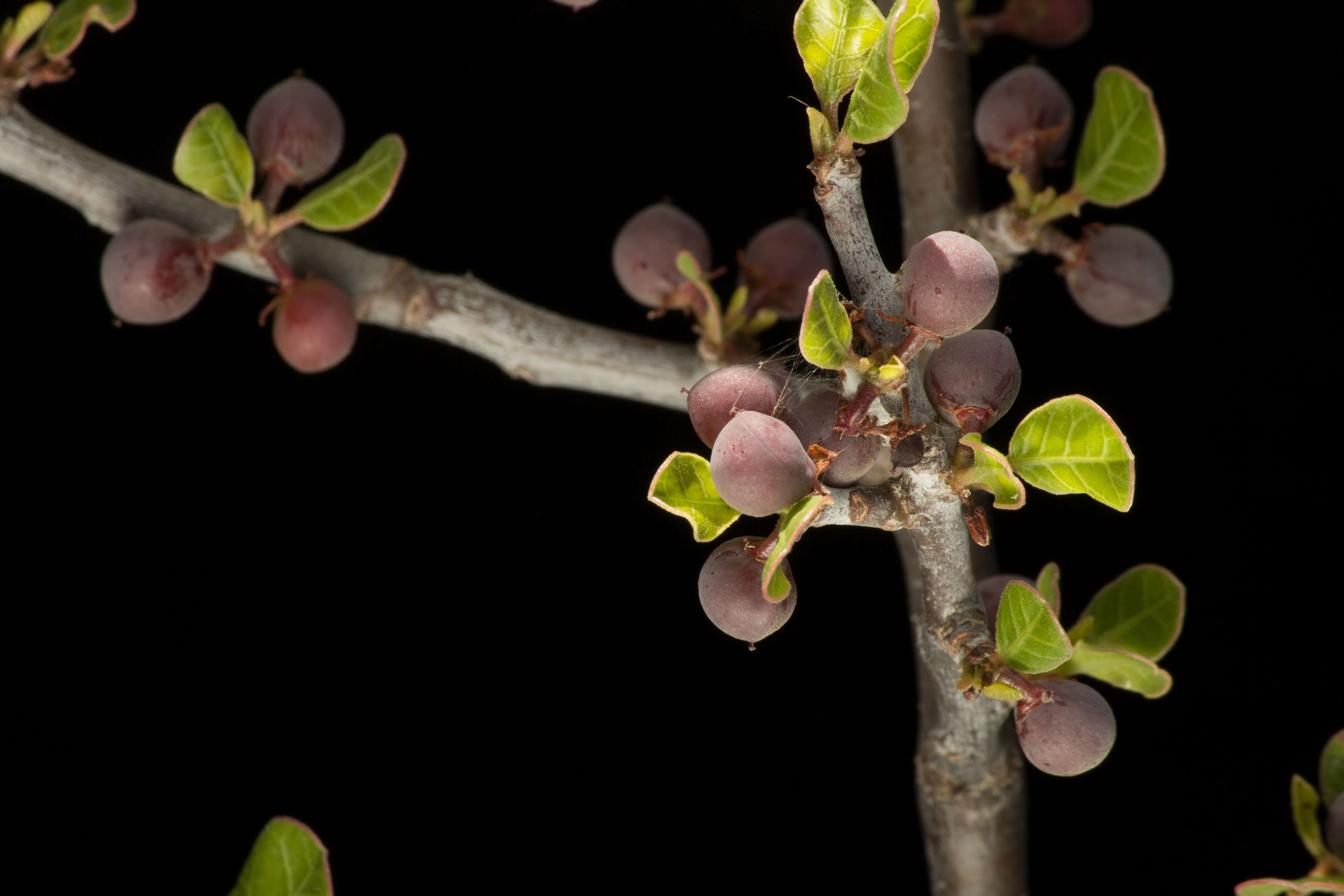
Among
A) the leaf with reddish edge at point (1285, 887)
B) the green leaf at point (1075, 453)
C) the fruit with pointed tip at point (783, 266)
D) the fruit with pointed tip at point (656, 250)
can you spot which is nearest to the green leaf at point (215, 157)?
the fruit with pointed tip at point (656, 250)

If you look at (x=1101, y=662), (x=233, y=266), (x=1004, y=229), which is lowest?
(x=1101, y=662)

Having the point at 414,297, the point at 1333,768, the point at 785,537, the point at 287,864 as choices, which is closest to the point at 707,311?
the point at 414,297

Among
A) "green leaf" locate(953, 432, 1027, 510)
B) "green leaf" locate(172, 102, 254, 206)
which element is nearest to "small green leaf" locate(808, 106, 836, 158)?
"green leaf" locate(953, 432, 1027, 510)

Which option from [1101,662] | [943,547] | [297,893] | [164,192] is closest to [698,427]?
[943,547]

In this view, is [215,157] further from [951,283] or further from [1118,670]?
[1118,670]

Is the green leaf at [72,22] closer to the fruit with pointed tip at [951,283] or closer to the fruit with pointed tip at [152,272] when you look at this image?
the fruit with pointed tip at [152,272]

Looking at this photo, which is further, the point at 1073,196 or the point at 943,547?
the point at 1073,196

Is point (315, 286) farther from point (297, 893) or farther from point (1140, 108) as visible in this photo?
point (1140, 108)

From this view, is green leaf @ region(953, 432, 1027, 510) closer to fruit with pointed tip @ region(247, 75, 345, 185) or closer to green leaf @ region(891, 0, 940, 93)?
green leaf @ region(891, 0, 940, 93)
